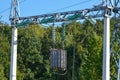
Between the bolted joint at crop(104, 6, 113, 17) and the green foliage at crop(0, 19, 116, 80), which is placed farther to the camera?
the green foliage at crop(0, 19, 116, 80)

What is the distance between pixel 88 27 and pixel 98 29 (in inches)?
176

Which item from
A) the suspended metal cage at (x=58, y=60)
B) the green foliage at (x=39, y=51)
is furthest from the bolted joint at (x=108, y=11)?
the green foliage at (x=39, y=51)

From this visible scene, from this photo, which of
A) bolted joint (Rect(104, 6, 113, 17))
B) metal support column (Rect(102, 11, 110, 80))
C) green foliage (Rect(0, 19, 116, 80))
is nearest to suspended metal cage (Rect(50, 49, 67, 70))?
metal support column (Rect(102, 11, 110, 80))

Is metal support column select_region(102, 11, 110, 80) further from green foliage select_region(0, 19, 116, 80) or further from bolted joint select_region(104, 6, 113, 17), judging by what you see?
green foliage select_region(0, 19, 116, 80)

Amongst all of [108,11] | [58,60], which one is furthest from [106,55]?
[58,60]

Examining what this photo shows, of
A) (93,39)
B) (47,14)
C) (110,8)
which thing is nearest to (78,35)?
(93,39)

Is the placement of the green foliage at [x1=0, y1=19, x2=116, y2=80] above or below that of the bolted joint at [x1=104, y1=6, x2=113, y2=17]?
below

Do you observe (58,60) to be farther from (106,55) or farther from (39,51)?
(39,51)

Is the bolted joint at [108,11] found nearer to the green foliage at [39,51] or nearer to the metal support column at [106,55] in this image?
the metal support column at [106,55]

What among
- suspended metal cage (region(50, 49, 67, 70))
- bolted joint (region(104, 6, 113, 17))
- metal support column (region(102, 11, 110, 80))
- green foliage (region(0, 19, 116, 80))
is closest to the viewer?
metal support column (region(102, 11, 110, 80))

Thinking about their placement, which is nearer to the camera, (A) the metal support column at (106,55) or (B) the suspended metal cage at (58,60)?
(A) the metal support column at (106,55)

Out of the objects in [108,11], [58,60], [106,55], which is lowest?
[58,60]

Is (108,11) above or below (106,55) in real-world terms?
above

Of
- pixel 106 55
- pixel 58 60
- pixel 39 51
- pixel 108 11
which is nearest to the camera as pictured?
pixel 106 55
